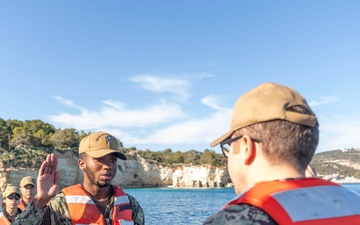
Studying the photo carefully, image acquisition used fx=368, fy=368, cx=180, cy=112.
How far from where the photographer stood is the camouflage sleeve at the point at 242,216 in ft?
3.86

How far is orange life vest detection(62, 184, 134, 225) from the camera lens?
335 centimetres

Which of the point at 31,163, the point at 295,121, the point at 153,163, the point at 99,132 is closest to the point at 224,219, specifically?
the point at 295,121

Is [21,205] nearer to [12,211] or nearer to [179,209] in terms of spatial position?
[12,211]

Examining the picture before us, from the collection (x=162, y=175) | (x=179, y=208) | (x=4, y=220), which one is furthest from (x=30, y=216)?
(x=162, y=175)

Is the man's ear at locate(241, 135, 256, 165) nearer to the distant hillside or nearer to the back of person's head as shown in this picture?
the back of person's head

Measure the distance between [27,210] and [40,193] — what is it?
15 centimetres

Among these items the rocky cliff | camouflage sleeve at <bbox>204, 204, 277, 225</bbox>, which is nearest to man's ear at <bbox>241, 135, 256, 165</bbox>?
camouflage sleeve at <bbox>204, 204, 277, 225</bbox>

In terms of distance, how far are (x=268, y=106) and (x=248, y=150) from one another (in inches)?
7.4

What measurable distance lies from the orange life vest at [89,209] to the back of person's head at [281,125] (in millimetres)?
2344

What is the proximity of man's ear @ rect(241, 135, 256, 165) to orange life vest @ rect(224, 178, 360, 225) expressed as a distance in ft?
0.46

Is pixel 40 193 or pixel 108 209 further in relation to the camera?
pixel 108 209

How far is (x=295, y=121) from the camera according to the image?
1394mm

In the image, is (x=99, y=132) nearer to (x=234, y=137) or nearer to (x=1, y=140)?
(x=234, y=137)

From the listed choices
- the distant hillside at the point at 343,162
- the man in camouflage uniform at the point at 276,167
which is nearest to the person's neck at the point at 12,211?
the man in camouflage uniform at the point at 276,167
